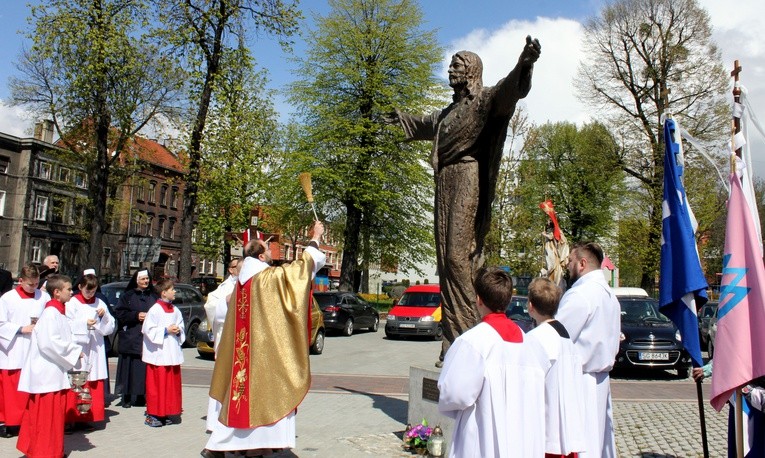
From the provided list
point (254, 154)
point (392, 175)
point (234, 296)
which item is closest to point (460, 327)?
point (234, 296)

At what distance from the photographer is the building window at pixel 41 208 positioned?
Answer: 49.7 metres

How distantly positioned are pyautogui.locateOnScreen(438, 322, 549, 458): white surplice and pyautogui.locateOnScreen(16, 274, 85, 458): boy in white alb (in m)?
4.06

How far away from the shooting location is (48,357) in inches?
233

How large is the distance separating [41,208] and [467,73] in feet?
167

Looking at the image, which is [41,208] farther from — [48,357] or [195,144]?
[48,357]

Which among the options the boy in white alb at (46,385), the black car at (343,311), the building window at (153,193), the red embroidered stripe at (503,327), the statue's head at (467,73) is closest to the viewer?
the red embroidered stripe at (503,327)

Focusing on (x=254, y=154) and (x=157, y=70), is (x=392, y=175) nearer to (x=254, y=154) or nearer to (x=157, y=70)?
(x=254, y=154)

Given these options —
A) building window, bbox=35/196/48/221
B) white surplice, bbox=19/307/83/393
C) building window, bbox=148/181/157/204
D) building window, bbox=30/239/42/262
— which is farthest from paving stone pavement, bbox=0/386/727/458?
building window, bbox=148/181/157/204

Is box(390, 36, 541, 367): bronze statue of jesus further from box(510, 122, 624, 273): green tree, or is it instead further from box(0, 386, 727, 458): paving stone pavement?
box(510, 122, 624, 273): green tree

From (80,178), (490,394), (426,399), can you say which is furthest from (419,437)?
(80,178)

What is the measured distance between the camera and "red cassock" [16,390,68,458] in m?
5.81

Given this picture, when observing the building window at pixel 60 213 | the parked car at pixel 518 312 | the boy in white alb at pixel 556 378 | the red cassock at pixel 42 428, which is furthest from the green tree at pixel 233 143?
the building window at pixel 60 213

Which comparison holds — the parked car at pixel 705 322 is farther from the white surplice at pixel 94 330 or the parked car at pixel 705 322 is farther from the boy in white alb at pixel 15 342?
the boy in white alb at pixel 15 342

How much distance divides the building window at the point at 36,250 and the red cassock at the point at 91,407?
47.2 m
